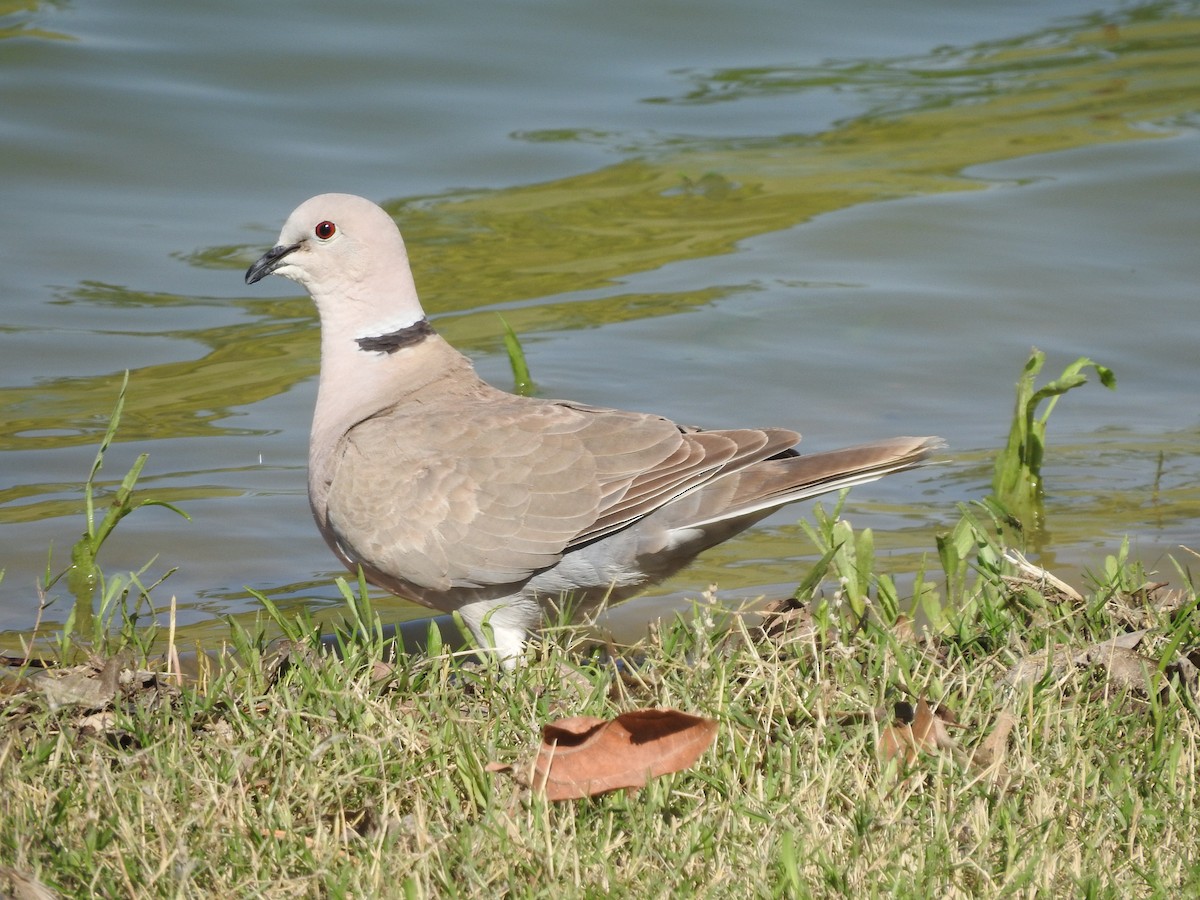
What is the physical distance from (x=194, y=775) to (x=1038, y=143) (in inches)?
369

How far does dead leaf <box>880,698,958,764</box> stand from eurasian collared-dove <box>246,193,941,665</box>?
37.7 inches

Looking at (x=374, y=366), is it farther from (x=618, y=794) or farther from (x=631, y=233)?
(x=631, y=233)

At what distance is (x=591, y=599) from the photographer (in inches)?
184

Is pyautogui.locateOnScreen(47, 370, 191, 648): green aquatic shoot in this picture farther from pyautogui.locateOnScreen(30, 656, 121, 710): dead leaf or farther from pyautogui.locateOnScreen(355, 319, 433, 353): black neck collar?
pyautogui.locateOnScreen(355, 319, 433, 353): black neck collar

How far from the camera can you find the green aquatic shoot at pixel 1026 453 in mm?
5223

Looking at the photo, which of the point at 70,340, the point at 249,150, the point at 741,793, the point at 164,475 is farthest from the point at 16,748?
the point at 249,150

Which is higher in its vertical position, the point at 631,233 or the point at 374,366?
the point at 374,366

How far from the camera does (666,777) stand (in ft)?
10.5

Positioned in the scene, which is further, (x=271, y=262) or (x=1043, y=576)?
(x=271, y=262)

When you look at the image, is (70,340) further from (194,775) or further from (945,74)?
(945,74)

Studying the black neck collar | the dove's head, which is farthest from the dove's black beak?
the black neck collar

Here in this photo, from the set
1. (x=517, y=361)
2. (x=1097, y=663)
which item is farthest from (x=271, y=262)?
(x=1097, y=663)

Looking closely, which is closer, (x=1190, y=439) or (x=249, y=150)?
(x=1190, y=439)

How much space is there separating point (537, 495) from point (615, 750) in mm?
1349
